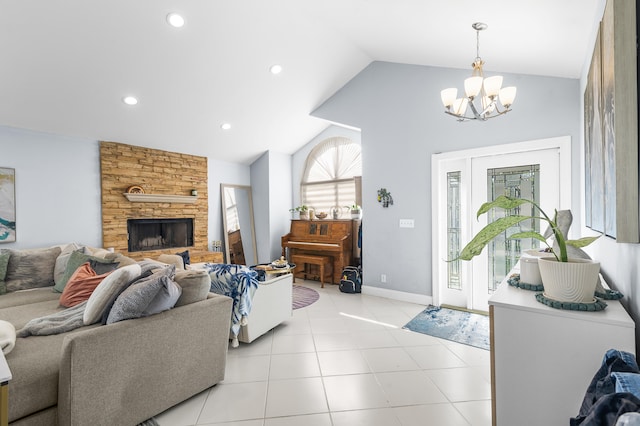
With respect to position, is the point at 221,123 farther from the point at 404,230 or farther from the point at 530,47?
the point at 530,47

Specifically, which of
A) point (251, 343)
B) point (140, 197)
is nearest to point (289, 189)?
point (140, 197)

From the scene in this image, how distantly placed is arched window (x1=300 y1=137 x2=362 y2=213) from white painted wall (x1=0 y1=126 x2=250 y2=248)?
143 inches

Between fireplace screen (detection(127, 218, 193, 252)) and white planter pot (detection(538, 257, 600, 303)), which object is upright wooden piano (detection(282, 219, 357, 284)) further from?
white planter pot (detection(538, 257, 600, 303))

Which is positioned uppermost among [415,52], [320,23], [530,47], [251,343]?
[320,23]

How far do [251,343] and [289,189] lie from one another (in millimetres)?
3997

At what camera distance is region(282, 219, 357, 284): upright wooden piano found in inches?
203

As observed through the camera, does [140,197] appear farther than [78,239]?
Yes

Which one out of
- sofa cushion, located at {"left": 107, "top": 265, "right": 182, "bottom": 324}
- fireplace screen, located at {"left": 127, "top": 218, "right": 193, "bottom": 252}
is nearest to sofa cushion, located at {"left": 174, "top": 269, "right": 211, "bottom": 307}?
sofa cushion, located at {"left": 107, "top": 265, "right": 182, "bottom": 324}

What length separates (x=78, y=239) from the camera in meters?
4.28

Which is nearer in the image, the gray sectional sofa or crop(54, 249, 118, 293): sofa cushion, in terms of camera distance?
the gray sectional sofa

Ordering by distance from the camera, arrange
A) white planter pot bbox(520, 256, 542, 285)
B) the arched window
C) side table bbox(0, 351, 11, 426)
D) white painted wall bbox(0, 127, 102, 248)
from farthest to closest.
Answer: the arched window
white painted wall bbox(0, 127, 102, 248)
white planter pot bbox(520, 256, 542, 285)
side table bbox(0, 351, 11, 426)

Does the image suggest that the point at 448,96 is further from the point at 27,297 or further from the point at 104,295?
the point at 27,297

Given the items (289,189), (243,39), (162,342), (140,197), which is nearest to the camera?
(162,342)

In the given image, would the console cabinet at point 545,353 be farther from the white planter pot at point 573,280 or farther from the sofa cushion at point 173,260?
the sofa cushion at point 173,260
